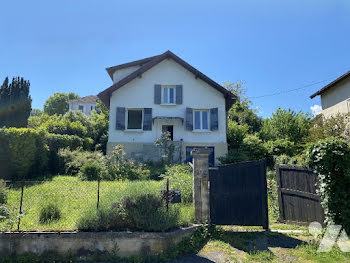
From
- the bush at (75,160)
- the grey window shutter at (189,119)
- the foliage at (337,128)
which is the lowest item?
the bush at (75,160)

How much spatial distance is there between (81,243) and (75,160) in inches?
394

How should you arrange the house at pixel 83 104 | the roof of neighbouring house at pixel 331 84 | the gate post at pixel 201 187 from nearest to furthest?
1. the gate post at pixel 201 187
2. the roof of neighbouring house at pixel 331 84
3. the house at pixel 83 104

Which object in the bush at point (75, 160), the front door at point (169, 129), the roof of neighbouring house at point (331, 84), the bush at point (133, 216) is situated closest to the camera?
the bush at point (133, 216)

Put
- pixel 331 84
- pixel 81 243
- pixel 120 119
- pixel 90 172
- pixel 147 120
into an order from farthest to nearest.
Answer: pixel 147 120, pixel 120 119, pixel 331 84, pixel 90 172, pixel 81 243

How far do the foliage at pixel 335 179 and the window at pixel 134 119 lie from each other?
44.8 ft

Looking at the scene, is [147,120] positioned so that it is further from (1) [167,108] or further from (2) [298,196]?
(2) [298,196]

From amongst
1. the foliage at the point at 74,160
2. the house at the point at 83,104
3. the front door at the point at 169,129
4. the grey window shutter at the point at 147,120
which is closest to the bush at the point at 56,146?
the foliage at the point at 74,160

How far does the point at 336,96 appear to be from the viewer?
53.4ft

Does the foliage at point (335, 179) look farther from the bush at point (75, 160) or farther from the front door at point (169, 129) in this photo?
the front door at point (169, 129)

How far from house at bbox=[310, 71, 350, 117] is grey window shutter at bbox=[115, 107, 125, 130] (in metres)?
14.1

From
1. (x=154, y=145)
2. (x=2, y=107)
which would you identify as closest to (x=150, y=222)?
(x=154, y=145)

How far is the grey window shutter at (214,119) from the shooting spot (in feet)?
57.7

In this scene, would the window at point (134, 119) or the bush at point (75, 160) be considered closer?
the bush at point (75, 160)

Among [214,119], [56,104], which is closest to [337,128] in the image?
[214,119]
